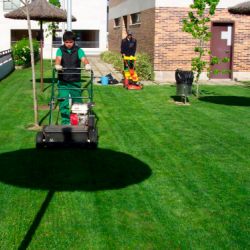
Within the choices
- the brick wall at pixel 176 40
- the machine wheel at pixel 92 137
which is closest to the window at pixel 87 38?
the brick wall at pixel 176 40

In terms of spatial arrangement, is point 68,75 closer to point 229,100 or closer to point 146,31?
point 229,100

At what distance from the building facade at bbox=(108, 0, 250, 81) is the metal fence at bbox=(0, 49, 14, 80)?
273 inches

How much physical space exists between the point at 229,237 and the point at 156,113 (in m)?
8.08

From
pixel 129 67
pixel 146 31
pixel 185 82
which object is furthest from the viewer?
pixel 146 31

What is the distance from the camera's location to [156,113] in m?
13.4

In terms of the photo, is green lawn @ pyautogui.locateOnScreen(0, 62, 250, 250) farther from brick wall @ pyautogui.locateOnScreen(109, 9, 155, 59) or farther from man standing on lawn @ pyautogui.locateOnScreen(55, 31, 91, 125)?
brick wall @ pyautogui.locateOnScreen(109, 9, 155, 59)

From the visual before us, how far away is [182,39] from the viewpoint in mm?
21203

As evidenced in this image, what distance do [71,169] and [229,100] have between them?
940 cm

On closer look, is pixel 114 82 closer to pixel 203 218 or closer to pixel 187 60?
pixel 187 60

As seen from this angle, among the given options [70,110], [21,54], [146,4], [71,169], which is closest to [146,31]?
[146,4]

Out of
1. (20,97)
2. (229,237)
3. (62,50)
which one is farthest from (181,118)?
(229,237)

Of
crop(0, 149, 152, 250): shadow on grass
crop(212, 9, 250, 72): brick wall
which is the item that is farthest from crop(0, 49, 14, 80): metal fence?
crop(0, 149, 152, 250): shadow on grass

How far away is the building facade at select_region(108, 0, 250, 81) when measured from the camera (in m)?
21.0

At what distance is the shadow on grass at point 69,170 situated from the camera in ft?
23.4
